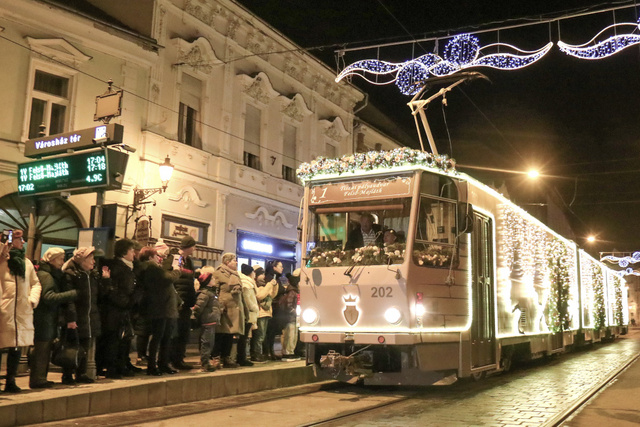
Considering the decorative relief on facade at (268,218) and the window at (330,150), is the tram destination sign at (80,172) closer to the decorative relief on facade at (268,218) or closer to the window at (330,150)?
the decorative relief on facade at (268,218)

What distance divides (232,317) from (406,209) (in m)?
3.49

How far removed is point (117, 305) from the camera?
8.57 metres

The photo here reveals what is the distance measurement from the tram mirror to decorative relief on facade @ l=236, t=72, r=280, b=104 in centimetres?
1254

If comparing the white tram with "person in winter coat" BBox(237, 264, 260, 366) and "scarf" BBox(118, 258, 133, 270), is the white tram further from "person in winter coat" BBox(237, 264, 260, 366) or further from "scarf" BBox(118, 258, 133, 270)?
"scarf" BBox(118, 258, 133, 270)

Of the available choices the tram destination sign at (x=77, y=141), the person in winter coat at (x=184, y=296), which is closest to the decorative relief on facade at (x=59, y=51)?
the tram destination sign at (x=77, y=141)

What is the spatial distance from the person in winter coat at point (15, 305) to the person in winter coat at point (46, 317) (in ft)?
0.78

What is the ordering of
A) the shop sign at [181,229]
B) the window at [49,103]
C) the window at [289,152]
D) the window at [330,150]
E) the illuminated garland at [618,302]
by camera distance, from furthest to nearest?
the illuminated garland at [618,302]
the window at [330,150]
the window at [289,152]
the shop sign at [181,229]
the window at [49,103]

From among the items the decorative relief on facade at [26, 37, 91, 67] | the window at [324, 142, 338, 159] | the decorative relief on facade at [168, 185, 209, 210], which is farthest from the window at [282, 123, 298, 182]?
the decorative relief on facade at [26, 37, 91, 67]

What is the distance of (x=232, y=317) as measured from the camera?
10461mm

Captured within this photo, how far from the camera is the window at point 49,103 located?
1452 cm

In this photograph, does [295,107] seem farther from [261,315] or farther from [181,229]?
[261,315]

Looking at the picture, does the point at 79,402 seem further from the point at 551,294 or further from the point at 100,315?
the point at 551,294

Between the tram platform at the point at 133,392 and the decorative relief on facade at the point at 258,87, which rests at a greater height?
the decorative relief on facade at the point at 258,87

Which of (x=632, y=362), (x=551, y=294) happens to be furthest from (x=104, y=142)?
(x=632, y=362)
